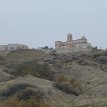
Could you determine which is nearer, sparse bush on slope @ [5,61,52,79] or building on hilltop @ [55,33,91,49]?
sparse bush on slope @ [5,61,52,79]

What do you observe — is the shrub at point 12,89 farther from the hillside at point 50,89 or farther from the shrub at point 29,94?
the shrub at point 29,94

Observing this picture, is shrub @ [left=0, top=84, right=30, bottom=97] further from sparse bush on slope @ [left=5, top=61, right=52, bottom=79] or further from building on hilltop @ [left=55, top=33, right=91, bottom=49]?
building on hilltop @ [left=55, top=33, right=91, bottom=49]

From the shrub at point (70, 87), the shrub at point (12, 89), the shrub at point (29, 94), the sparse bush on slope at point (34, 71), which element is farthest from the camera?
the sparse bush on slope at point (34, 71)

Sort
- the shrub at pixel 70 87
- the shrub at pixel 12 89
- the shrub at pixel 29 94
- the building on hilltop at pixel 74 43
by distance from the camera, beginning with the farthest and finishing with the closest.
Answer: the building on hilltop at pixel 74 43 < the shrub at pixel 70 87 < the shrub at pixel 12 89 < the shrub at pixel 29 94

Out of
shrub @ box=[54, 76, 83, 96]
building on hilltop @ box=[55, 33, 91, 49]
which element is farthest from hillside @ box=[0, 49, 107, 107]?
building on hilltop @ box=[55, 33, 91, 49]

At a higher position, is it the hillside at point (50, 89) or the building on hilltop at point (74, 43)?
Result: the building on hilltop at point (74, 43)

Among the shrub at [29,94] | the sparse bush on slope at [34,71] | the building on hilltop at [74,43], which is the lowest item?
the shrub at [29,94]

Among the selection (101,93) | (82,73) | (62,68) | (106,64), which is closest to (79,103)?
(101,93)

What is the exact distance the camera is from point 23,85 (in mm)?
30797

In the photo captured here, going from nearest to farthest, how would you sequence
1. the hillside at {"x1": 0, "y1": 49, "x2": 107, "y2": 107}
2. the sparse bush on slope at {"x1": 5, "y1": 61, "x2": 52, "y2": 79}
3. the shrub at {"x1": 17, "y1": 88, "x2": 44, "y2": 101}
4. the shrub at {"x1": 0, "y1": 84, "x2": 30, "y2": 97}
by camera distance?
1. the hillside at {"x1": 0, "y1": 49, "x2": 107, "y2": 107}
2. the shrub at {"x1": 17, "y1": 88, "x2": 44, "y2": 101}
3. the shrub at {"x1": 0, "y1": 84, "x2": 30, "y2": 97}
4. the sparse bush on slope at {"x1": 5, "y1": 61, "x2": 52, "y2": 79}

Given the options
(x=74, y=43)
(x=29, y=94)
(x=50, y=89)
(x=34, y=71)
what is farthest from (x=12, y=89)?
(x=74, y=43)

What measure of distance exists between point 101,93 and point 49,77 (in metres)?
11.8

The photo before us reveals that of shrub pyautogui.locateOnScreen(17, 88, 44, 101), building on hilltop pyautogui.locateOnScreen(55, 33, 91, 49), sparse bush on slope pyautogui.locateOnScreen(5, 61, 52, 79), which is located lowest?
shrub pyautogui.locateOnScreen(17, 88, 44, 101)

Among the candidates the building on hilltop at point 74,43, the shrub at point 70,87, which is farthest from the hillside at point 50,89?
the building on hilltop at point 74,43
